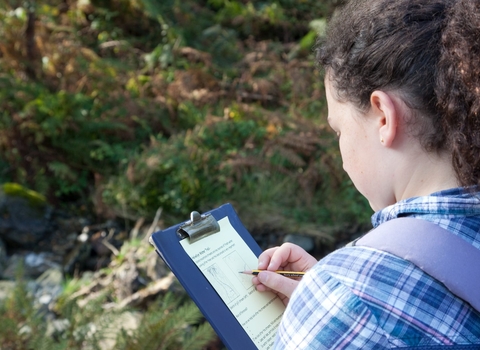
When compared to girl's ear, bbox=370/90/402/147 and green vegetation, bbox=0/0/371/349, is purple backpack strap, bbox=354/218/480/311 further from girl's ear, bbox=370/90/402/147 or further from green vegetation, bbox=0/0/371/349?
green vegetation, bbox=0/0/371/349

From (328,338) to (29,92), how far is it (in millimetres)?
5343

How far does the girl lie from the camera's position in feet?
2.95

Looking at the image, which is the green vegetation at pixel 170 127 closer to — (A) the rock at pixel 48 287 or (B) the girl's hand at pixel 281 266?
(A) the rock at pixel 48 287

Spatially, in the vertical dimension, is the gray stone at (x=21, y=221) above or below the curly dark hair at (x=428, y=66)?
above

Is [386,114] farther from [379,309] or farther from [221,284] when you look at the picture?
[221,284]

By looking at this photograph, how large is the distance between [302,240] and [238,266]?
3121 mm

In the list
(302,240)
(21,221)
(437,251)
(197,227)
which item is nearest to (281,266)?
(197,227)

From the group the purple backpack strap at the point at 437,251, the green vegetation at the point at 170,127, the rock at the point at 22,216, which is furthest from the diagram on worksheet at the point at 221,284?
the rock at the point at 22,216

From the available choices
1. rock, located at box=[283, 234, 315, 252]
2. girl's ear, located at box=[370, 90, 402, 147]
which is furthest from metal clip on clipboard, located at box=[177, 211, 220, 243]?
rock, located at box=[283, 234, 315, 252]

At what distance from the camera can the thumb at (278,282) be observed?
1437 mm

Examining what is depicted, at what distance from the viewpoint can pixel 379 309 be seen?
35.1 inches

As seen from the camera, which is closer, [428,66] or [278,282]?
[428,66]

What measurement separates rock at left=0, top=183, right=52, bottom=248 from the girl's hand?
3.95m

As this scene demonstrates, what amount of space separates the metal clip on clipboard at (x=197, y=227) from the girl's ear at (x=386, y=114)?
22.3 inches
